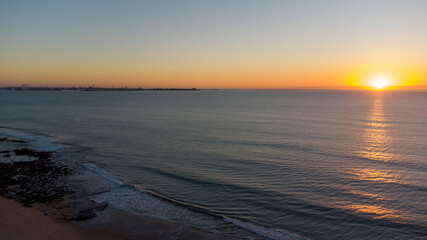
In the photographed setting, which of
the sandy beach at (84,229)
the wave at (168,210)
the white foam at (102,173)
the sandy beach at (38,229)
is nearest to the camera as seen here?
the sandy beach at (38,229)

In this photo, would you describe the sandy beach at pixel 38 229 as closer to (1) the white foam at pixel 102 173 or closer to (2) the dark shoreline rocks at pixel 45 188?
(2) the dark shoreline rocks at pixel 45 188

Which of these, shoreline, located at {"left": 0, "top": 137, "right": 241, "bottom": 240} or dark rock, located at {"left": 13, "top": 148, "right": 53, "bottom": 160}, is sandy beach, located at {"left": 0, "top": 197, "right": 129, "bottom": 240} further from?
dark rock, located at {"left": 13, "top": 148, "right": 53, "bottom": 160}

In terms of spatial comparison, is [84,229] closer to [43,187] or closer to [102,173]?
[43,187]

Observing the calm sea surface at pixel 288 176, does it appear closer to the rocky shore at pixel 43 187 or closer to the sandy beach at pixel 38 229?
the rocky shore at pixel 43 187

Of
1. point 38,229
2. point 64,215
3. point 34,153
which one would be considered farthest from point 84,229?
point 34,153

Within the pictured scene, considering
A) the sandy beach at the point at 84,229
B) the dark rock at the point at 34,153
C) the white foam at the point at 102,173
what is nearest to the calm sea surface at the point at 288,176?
the white foam at the point at 102,173

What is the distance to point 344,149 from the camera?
26.0 m

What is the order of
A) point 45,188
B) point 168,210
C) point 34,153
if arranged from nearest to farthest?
1. point 168,210
2. point 45,188
3. point 34,153

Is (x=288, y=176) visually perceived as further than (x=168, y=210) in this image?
Yes

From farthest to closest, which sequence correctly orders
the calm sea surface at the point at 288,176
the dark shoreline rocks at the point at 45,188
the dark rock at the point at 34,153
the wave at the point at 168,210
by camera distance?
the dark rock at the point at 34,153, the dark shoreline rocks at the point at 45,188, the calm sea surface at the point at 288,176, the wave at the point at 168,210

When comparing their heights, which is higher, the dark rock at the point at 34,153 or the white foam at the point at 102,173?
the dark rock at the point at 34,153

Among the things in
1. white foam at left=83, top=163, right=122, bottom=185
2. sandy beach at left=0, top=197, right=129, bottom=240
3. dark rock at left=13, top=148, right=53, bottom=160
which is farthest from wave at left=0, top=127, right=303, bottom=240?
dark rock at left=13, top=148, right=53, bottom=160

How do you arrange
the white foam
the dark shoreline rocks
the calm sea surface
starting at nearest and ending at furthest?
1. the calm sea surface
2. the dark shoreline rocks
3. the white foam

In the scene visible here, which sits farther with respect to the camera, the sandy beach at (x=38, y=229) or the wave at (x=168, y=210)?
the wave at (x=168, y=210)
